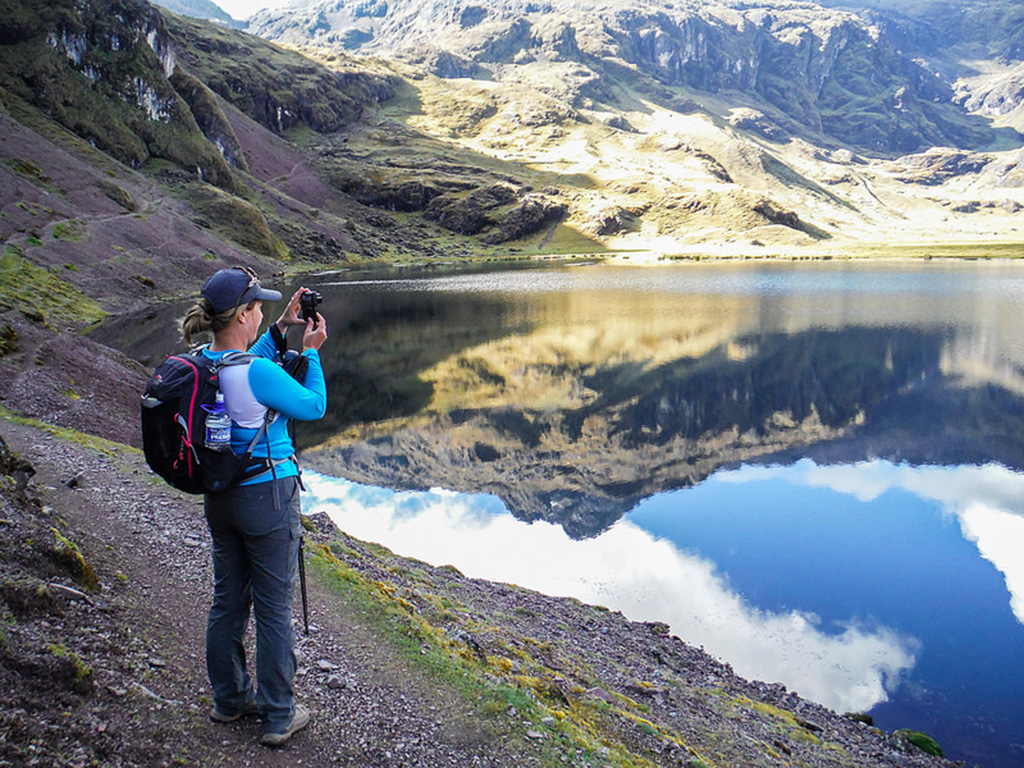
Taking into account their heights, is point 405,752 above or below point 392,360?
above

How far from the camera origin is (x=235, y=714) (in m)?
6.56

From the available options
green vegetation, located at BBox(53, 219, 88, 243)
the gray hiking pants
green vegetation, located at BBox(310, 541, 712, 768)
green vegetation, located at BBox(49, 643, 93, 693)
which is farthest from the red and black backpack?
green vegetation, located at BBox(53, 219, 88, 243)

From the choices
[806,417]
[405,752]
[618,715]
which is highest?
[405,752]

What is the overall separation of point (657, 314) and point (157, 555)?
62.2 meters

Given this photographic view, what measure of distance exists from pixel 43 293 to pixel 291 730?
57.1 meters

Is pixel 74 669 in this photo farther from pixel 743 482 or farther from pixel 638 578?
pixel 743 482

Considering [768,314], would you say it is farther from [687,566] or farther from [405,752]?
[405,752]

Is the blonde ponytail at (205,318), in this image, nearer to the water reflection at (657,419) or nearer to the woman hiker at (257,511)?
the woman hiker at (257,511)

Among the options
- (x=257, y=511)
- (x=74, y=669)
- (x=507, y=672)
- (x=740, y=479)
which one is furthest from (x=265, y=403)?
(x=740, y=479)

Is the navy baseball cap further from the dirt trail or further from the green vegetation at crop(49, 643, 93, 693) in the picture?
the dirt trail

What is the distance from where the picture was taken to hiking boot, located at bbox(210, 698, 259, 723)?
6488 mm

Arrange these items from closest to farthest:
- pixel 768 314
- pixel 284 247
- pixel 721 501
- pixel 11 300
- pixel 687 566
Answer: pixel 687 566
pixel 721 501
pixel 11 300
pixel 768 314
pixel 284 247

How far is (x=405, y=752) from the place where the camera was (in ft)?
23.1

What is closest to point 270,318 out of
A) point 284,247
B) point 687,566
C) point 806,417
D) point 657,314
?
point 657,314
